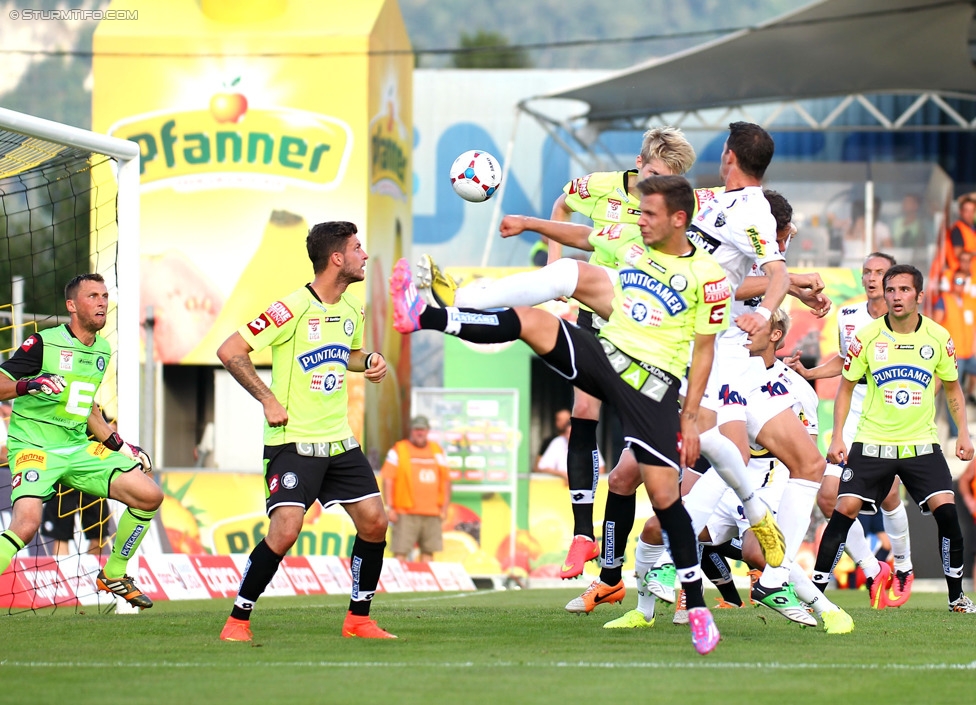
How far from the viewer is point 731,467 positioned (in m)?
8.32

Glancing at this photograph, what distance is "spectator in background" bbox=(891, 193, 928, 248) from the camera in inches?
985

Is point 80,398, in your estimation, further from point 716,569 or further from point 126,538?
point 716,569

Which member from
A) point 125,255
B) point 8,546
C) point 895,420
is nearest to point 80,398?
point 8,546

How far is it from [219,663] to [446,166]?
24.2 meters

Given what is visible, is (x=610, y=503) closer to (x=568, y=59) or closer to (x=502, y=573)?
(x=502, y=573)

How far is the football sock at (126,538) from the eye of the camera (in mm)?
10547

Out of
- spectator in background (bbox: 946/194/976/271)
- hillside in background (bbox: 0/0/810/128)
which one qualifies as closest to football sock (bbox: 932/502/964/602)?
spectator in background (bbox: 946/194/976/271)

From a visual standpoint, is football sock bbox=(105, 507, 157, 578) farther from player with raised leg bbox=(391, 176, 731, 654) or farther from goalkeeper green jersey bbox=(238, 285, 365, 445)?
player with raised leg bbox=(391, 176, 731, 654)

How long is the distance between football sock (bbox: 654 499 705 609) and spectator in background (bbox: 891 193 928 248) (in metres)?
18.9

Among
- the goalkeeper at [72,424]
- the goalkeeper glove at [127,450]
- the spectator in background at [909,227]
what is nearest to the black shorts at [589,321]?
the goalkeeper at [72,424]

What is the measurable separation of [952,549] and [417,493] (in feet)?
29.3

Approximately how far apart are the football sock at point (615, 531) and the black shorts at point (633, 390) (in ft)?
4.68

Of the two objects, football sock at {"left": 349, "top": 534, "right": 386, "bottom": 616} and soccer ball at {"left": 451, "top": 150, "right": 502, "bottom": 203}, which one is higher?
soccer ball at {"left": 451, "top": 150, "right": 502, "bottom": 203}

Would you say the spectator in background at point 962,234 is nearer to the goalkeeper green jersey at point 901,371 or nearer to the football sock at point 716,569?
the goalkeeper green jersey at point 901,371
